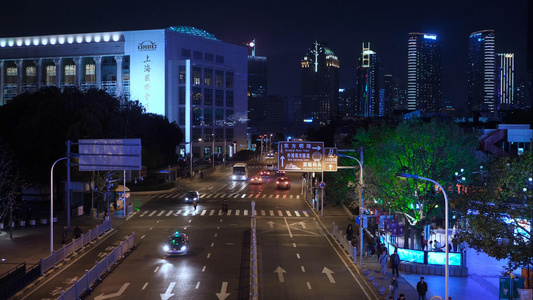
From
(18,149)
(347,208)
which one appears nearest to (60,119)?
(18,149)

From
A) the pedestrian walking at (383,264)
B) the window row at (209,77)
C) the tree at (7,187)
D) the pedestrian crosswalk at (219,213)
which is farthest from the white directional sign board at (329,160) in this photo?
the window row at (209,77)

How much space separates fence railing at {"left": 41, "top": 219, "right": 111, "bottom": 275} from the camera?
30.6m

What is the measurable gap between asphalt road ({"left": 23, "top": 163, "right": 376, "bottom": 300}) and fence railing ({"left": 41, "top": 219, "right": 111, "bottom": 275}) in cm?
91

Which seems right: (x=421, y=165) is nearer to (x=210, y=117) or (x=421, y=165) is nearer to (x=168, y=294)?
(x=168, y=294)

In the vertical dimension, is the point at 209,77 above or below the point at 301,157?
above

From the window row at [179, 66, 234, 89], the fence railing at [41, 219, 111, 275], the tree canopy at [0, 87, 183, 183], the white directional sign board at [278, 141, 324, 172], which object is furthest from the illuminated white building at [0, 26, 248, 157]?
the white directional sign board at [278, 141, 324, 172]

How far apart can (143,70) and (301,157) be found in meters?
101

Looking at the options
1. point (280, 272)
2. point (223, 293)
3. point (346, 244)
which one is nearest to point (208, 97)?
point (346, 244)

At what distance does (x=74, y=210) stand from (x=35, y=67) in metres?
101

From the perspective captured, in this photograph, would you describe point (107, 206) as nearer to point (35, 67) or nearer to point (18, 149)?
point (18, 149)

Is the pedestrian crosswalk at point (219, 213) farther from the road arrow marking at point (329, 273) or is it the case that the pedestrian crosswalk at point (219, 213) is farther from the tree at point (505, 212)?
the tree at point (505, 212)

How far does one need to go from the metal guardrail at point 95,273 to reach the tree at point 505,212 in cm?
1710

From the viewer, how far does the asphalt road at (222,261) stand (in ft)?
88.0

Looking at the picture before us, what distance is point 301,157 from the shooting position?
136 ft
